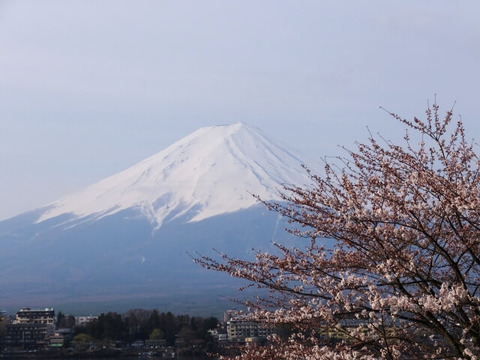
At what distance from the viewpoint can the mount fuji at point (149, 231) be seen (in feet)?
392

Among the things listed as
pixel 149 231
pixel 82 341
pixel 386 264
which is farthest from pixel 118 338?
pixel 149 231

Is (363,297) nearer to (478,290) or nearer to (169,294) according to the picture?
(478,290)

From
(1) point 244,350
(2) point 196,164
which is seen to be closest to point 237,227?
(2) point 196,164

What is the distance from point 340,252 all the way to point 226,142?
163067 mm

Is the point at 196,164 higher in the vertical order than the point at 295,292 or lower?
higher

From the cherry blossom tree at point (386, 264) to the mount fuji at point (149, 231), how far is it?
314 ft

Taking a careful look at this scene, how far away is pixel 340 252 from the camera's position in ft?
17.6

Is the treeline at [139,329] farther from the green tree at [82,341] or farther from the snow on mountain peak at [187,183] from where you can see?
the snow on mountain peak at [187,183]

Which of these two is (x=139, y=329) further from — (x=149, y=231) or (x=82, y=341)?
(x=149, y=231)

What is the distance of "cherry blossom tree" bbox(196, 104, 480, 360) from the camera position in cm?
469

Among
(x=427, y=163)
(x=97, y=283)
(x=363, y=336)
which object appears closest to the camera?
(x=363, y=336)

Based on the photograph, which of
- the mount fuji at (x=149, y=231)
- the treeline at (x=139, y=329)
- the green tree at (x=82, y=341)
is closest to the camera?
the treeline at (x=139, y=329)

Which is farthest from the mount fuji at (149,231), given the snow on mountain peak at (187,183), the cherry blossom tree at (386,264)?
the cherry blossom tree at (386,264)

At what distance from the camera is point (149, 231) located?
14638 centimetres
